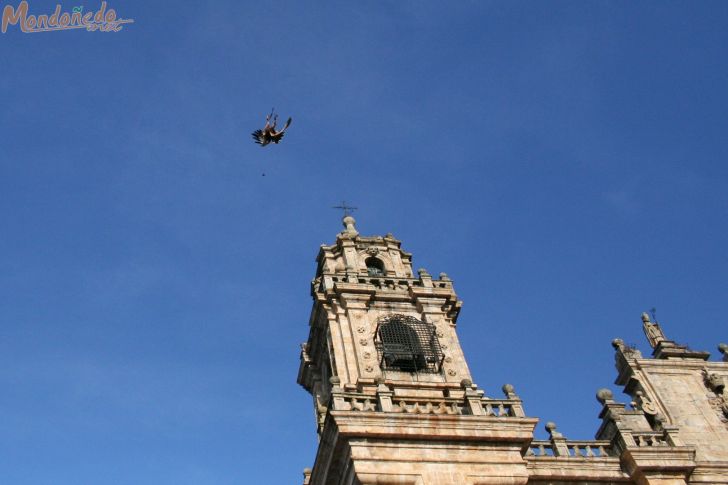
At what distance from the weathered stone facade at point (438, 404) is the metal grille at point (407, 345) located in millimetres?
51

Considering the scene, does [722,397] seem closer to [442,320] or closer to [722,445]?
[722,445]

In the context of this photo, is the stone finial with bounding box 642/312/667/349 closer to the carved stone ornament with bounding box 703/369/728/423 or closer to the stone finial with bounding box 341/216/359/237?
the carved stone ornament with bounding box 703/369/728/423

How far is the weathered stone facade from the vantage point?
2925 cm

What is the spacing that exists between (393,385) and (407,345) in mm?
2716

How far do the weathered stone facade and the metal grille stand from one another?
0.05m

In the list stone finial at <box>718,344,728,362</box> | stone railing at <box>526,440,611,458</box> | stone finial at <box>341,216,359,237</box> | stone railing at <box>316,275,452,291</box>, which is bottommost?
stone railing at <box>526,440,611,458</box>

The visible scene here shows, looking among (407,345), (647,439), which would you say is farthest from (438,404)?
(647,439)

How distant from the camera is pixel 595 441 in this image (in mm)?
32875

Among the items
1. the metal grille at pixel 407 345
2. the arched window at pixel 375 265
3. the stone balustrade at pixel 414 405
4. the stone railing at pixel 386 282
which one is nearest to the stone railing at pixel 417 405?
the stone balustrade at pixel 414 405

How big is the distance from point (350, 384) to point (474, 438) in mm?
6779

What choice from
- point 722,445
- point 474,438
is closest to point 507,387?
point 474,438

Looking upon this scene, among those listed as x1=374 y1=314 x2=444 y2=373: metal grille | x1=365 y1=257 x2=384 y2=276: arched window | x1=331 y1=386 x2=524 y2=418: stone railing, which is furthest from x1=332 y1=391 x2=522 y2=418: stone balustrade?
x1=365 y1=257 x2=384 y2=276: arched window

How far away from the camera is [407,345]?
37.4 metres

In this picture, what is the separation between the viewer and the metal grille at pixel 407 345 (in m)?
36.6
